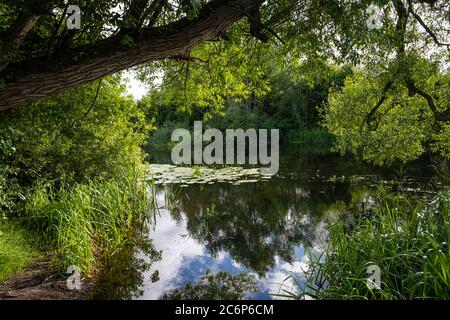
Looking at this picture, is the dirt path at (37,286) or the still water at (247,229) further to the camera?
the still water at (247,229)

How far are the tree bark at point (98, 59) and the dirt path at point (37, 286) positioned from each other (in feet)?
6.89

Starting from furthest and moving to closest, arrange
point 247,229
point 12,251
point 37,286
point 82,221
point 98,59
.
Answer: point 247,229 → point 82,221 → point 12,251 → point 37,286 → point 98,59

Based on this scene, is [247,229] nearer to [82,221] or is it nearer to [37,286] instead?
[82,221]

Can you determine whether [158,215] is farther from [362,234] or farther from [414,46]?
[414,46]

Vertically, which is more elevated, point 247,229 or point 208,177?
point 208,177

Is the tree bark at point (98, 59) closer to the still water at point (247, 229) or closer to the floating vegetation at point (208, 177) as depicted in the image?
the still water at point (247, 229)

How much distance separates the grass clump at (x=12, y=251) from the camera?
4.15 meters

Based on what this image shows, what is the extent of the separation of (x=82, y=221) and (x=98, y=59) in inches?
125

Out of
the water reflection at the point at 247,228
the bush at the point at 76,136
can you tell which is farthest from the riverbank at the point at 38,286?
the bush at the point at 76,136

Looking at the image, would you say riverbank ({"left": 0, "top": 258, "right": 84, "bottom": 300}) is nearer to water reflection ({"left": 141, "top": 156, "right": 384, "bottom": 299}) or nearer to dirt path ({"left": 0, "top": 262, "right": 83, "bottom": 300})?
dirt path ({"left": 0, "top": 262, "right": 83, "bottom": 300})

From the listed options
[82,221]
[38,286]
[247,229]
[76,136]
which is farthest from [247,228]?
[38,286]

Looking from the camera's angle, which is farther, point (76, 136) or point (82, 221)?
point (76, 136)

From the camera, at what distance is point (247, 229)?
7.32m
